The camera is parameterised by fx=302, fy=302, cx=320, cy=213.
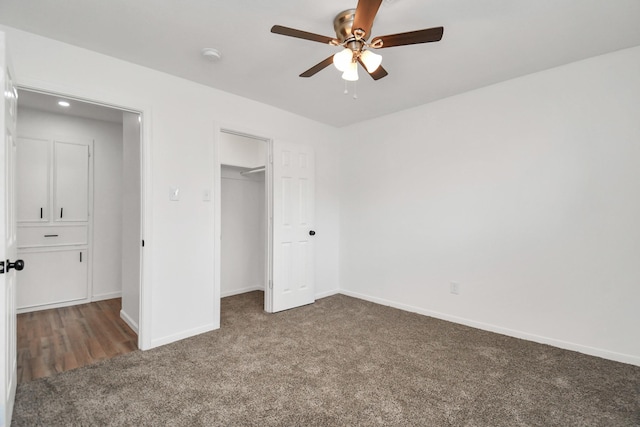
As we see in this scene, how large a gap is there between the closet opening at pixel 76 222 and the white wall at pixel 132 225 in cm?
1

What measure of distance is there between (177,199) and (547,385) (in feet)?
10.8

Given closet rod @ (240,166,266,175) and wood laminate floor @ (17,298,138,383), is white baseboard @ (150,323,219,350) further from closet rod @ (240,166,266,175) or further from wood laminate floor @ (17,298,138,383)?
closet rod @ (240,166,266,175)

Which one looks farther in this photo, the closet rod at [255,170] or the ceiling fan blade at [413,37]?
the closet rod at [255,170]

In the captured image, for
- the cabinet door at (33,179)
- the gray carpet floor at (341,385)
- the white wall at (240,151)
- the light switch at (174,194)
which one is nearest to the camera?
the gray carpet floor at (341,385)

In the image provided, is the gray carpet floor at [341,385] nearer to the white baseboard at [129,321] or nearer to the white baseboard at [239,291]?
the white baseboard at [129,321]

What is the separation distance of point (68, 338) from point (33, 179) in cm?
212

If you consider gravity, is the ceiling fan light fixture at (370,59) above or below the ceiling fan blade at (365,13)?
below

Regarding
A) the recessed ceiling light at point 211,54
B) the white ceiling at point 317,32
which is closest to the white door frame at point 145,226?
the white ceiling at point 317,32

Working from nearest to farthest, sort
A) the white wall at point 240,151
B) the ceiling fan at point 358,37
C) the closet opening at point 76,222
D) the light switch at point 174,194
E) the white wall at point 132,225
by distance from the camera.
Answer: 1. the ceiling fan at point 358,37
2. the light switch at point 174,194
3. the white wall at point 132,225
4. the closet opening at point 76,222
5. the white wall at point 240,151

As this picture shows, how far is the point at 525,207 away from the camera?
2854mm

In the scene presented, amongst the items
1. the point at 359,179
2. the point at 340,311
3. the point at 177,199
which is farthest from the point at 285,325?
the point at 359,179

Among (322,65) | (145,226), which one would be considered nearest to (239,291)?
(145,226)

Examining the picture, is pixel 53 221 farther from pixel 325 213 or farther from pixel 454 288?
pixel 454 288

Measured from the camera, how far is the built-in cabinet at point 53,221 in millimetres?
3652
